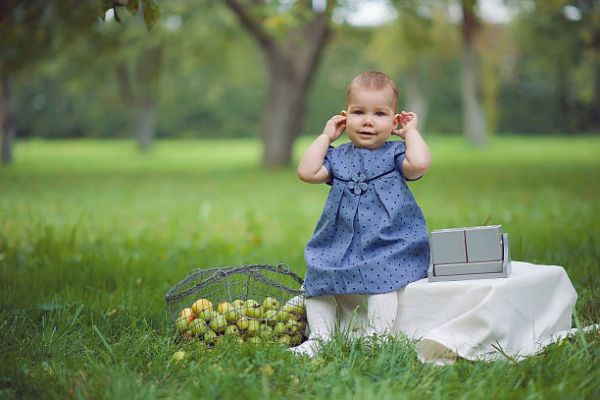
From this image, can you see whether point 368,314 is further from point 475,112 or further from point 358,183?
point 475,112

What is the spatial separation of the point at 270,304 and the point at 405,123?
105 centimetres

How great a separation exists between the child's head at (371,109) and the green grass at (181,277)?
0.98 meters

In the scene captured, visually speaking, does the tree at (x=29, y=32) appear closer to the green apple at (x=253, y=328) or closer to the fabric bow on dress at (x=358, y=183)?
the fabric bow on dress at (x=358, y=183)

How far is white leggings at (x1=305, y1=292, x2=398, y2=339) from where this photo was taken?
3.42 metres

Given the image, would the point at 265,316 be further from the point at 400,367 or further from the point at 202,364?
the point at 400,367

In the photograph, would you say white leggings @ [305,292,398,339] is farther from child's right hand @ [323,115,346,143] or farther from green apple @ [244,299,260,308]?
child's right hand @ [323,115,346,143]

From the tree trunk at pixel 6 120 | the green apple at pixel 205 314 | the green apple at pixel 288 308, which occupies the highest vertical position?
the tree trunk at pixel 6 120

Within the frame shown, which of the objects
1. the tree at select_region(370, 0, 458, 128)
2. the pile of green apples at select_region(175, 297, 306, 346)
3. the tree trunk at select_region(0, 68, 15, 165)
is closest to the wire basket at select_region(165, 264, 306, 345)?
the pile of green apples at select_region(175, 297, 306, 346)

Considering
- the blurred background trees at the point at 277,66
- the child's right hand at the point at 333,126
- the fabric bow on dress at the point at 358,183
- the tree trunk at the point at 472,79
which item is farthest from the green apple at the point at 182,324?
the tree trunk at the point at 472,79

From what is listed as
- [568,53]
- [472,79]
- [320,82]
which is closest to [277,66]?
[472,79]

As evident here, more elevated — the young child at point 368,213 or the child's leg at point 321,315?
the young child at point 368,213

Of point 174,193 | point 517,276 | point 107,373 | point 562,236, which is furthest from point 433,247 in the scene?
point 174,193

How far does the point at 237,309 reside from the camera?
138 inches

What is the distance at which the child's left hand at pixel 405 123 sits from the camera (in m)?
3.62
